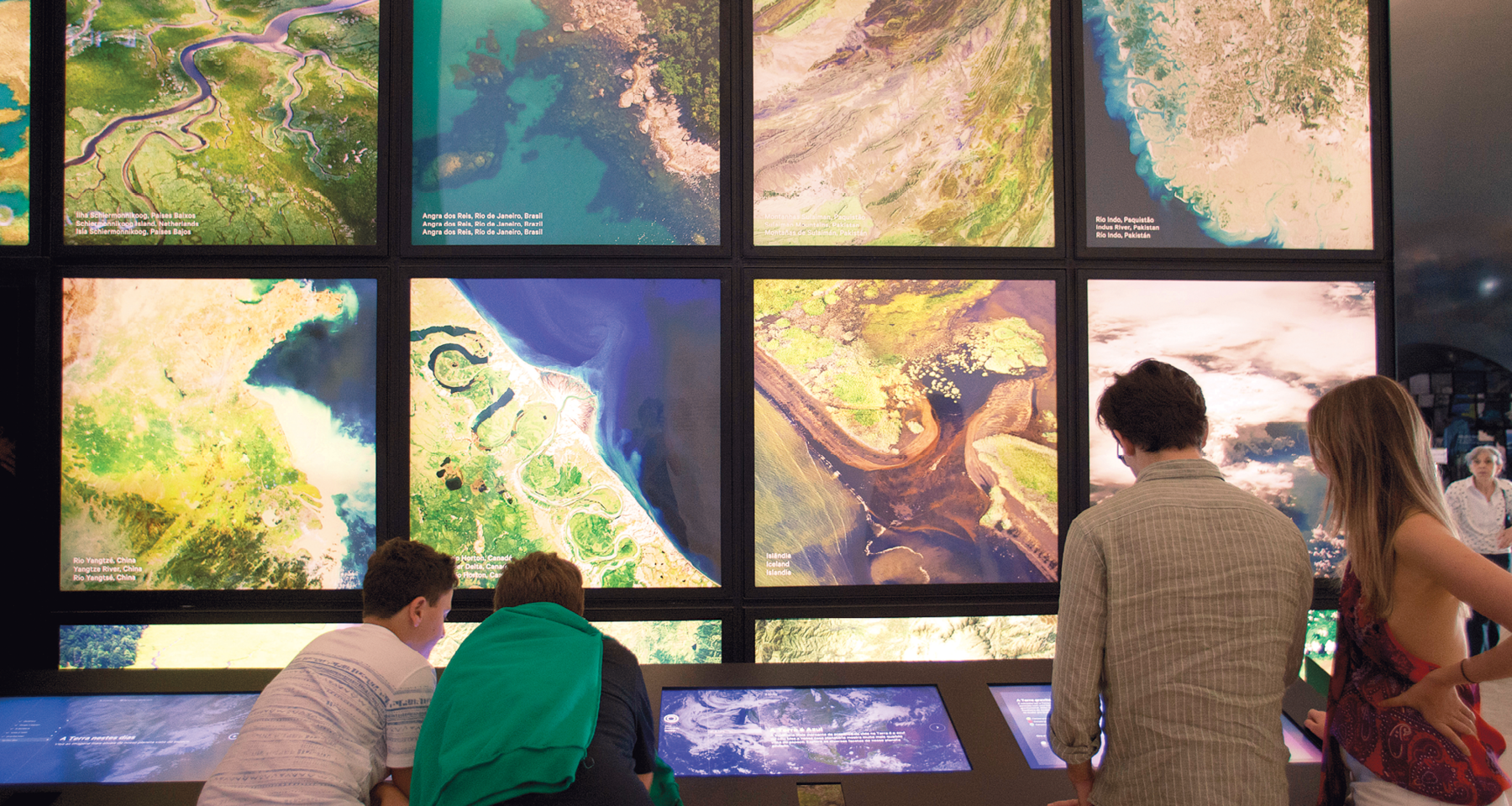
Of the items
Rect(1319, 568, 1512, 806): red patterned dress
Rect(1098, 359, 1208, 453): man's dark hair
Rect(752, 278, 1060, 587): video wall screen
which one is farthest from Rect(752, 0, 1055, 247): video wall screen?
Rect(1319, 568, 1512, 806): red patterned dress

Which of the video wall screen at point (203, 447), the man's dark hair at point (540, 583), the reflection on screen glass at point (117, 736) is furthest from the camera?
the video wall screen at point (203, 447)

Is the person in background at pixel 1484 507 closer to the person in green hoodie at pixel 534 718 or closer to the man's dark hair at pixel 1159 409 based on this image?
the man's dark hair at pixel 1159 409

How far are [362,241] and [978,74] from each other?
2.43 metres

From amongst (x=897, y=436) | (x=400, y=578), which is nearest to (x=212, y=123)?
(x=400, y=578)

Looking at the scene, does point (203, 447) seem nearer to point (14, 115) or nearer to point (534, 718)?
point (14, 115)

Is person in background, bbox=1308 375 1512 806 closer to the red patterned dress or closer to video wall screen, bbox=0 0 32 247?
the red patterned dress

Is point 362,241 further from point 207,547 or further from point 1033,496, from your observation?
point 1033,496

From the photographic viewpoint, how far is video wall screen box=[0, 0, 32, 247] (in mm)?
2627

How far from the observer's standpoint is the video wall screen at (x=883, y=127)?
105 inches

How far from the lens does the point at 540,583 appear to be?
1485 mm

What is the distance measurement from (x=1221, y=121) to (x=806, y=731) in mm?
2719

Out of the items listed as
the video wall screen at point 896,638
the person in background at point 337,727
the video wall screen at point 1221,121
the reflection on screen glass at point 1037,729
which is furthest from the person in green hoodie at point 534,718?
the video wall screen at point 1221,121

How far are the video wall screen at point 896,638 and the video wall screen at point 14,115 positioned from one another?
319 centimetres

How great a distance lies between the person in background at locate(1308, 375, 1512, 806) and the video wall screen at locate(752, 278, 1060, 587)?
1.21 metres
